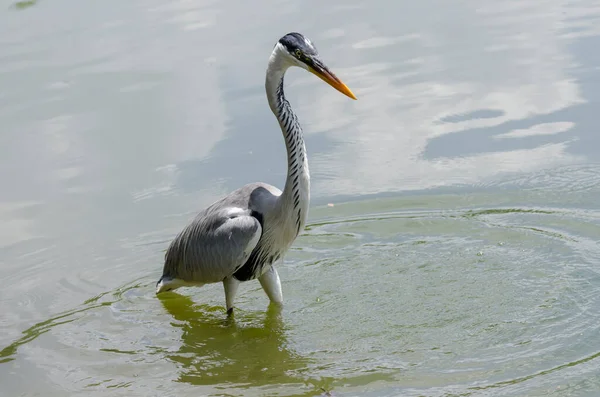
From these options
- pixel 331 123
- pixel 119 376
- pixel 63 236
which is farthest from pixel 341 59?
pixel 119 376

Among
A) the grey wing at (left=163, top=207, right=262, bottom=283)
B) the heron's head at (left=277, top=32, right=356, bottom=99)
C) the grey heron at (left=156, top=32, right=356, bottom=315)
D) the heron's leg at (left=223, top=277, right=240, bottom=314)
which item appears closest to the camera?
the heron's head at (left=277, top=32, right=356, bottom=99)

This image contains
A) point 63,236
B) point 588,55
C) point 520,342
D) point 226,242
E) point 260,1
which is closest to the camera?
point 520,342

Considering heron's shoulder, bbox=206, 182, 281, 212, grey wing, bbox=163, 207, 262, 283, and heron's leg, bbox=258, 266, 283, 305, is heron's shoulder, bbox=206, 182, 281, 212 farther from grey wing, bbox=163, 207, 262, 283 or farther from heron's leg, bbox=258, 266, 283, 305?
heron's leg, bbox=258, 266, 283, 305

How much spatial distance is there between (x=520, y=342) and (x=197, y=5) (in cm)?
1004

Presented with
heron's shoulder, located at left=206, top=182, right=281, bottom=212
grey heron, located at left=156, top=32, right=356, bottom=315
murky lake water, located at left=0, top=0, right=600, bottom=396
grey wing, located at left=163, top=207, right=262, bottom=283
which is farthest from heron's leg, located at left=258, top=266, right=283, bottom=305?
heron's shoulder, located at left=206, top=182, right=281, bottom=212

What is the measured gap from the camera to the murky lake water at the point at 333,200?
6.19m

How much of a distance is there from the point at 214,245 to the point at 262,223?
38cm

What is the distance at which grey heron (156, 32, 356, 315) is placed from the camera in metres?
6.60

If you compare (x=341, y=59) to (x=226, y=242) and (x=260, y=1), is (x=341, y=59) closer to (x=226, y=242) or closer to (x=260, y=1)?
(x=260, y=1)

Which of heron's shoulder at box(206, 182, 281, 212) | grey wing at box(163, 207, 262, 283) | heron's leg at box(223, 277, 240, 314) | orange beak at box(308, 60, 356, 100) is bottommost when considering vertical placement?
heron's leg at box(223, 277, 240, 314)

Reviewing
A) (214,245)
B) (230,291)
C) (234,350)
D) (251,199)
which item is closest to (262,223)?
(251,199)

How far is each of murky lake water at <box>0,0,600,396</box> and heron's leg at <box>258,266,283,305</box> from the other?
0.40 feet

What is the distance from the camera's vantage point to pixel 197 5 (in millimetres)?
14805

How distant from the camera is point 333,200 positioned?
844 centimetres
